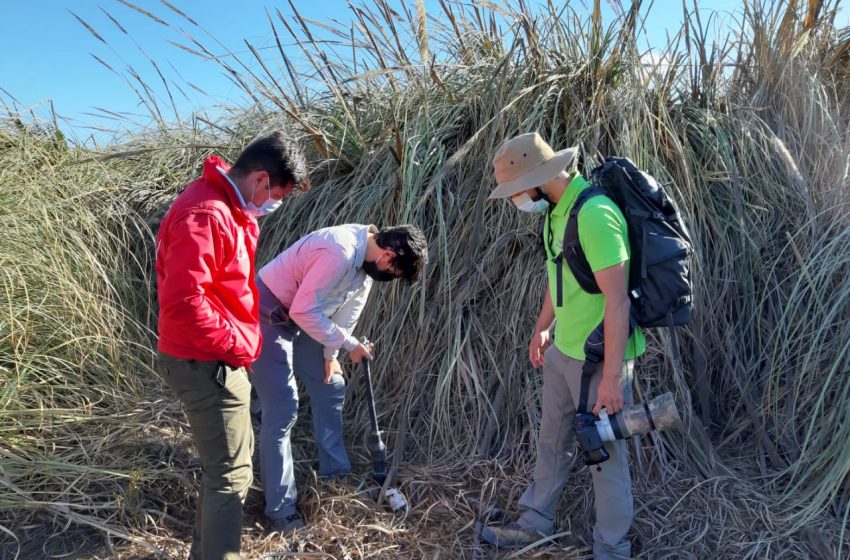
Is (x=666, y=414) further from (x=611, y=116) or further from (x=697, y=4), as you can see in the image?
(x=697, y=4)

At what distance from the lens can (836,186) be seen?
12.1 feet

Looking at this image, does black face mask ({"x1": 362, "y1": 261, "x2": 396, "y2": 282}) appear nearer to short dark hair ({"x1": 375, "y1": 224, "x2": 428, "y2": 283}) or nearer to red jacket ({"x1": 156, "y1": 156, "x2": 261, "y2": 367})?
short dark hair ({"x1": 375, "y1": 224, "x2": 428, "y2": 283})

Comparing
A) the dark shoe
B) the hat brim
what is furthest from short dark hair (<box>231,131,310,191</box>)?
the dark shoe

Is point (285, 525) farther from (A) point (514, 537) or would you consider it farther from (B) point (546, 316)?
(B) point (546, 316)

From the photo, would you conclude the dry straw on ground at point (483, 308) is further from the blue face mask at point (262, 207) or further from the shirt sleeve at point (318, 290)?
the blue face mask at point (262, 207)

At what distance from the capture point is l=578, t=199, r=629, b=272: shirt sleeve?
2.34 m

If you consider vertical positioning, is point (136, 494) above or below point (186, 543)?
above

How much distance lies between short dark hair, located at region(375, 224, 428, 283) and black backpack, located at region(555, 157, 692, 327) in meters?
0.80

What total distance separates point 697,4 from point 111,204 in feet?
14.6


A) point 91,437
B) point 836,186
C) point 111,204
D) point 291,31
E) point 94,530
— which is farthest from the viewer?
point 111,204

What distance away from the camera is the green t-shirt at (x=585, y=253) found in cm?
235

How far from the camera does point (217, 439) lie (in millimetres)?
2416

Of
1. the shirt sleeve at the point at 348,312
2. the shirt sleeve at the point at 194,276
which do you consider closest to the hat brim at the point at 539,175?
the shirt sleeve at the point at 348,312

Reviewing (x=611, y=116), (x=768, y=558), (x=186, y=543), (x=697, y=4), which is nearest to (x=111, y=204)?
(x=186, y=543)
